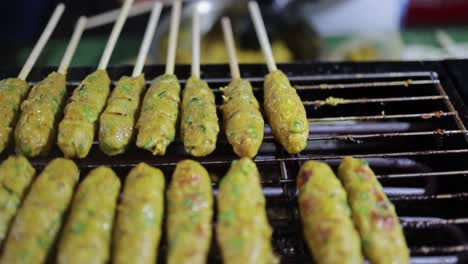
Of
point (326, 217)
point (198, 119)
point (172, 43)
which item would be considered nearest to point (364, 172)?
point (326, 217)

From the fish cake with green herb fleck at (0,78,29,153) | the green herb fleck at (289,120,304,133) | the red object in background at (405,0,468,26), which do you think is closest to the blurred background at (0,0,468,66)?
the red object in background at (405,0,468,26)

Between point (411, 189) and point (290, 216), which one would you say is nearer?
point (290, 216)

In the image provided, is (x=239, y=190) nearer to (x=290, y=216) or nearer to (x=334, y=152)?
(x=290, y=216)

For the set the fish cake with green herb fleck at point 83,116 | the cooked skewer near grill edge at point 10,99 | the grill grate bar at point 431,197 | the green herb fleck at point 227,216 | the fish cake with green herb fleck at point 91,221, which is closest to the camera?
the fish cake with green herb fleck at point 91,221

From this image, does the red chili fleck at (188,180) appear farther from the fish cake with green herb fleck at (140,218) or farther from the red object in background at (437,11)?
the red object in background at (437,11)

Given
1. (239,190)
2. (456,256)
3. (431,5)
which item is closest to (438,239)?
(456,256)

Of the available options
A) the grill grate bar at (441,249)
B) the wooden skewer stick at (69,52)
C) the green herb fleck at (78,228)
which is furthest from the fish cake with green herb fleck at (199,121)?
the grill grate bar at (441,249)
